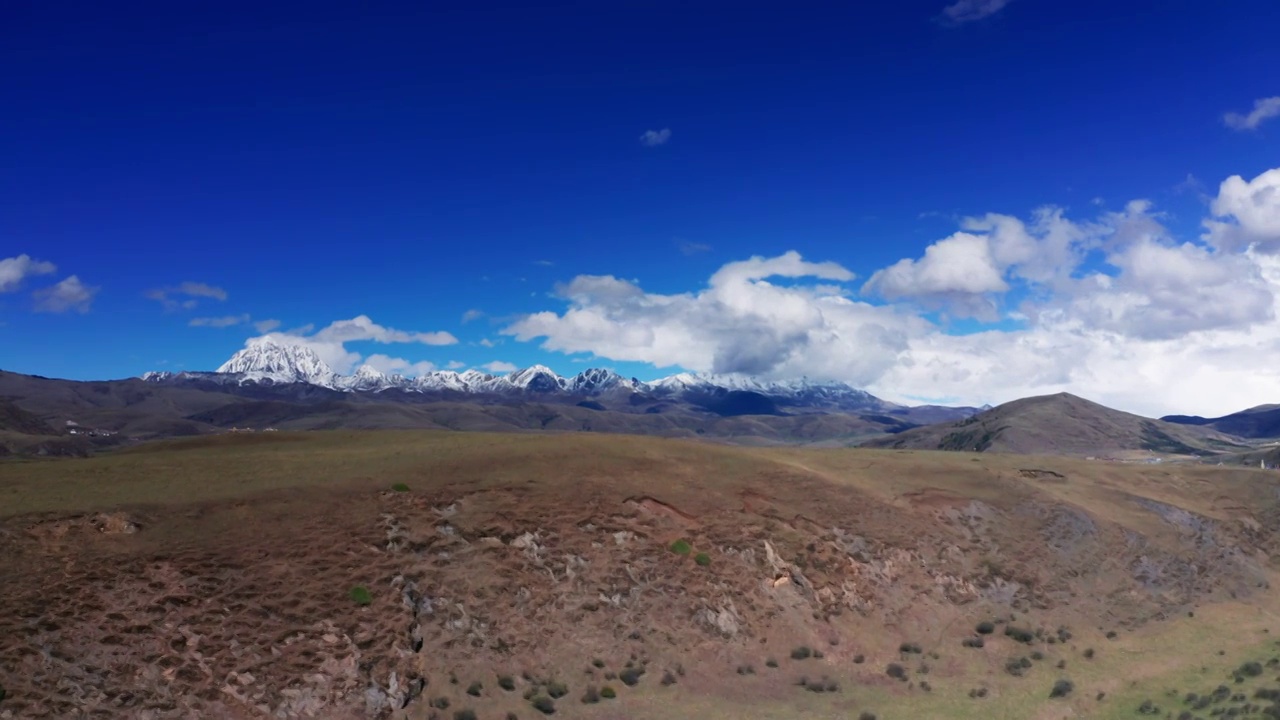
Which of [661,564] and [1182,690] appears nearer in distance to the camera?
[1182,690]

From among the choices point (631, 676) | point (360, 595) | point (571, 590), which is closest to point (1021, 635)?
point (631, 676)

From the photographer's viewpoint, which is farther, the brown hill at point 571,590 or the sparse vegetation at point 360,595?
the sparse vegetation at point 360,595

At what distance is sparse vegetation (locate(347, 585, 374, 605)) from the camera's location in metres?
37.3

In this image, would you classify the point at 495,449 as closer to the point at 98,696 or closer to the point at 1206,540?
the point at 98,696

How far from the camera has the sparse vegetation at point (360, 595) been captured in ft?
122

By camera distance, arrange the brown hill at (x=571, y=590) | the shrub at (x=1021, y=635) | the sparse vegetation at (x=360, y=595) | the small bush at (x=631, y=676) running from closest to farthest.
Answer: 1. the brown hill at (x=571, y=590)
2. the sparse vegetation at (x=360, y=595)
3. the small bush at (x=631, y=676)
4. the shrub at (x=1021, y=635)

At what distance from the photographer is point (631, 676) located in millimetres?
38781

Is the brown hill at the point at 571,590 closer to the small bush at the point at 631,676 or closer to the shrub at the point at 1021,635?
the small bush at the point at 631,676

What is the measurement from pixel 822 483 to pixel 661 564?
76.4ft

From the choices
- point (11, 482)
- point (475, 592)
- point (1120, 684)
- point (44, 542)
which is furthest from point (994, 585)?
point (11, 482)

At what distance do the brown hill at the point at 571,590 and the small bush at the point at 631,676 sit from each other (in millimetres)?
216

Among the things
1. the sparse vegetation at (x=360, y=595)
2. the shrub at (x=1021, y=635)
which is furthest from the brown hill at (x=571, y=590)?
the shrub at (x=1021, y=635)

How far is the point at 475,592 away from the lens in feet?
134

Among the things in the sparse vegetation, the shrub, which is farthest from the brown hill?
the shrub
